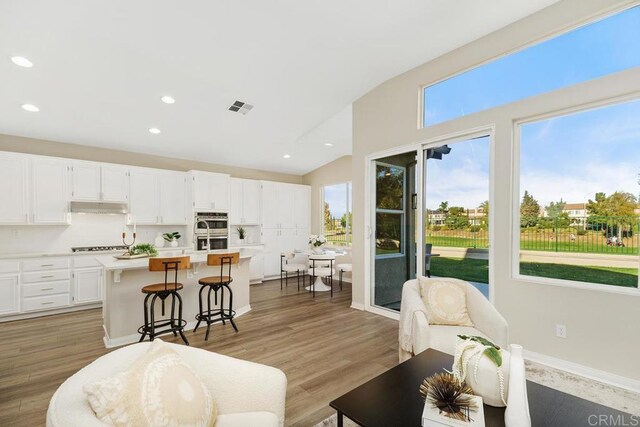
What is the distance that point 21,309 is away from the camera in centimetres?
421

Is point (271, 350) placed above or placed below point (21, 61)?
below

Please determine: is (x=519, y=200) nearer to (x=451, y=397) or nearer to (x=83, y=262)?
(x=451, y=397)

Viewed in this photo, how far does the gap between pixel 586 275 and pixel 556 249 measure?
325mm

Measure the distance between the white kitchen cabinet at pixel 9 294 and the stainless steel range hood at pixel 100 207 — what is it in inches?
48.3

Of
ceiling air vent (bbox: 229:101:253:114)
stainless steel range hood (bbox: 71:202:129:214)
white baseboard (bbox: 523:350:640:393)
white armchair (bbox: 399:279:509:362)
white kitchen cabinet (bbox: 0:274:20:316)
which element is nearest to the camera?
white armchair (bbox: 399:279:509:362)

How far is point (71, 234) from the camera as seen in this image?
5027 millimetres

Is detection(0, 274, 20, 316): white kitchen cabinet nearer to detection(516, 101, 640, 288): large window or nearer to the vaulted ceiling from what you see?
the vaulted ceiling

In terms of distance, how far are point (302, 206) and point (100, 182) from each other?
4393 mm

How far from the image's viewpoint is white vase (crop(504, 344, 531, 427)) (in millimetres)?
1146

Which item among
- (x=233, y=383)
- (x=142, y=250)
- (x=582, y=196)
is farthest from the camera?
(x=142, y=250)

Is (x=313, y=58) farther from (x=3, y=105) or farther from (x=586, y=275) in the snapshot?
(x=3, y=105)

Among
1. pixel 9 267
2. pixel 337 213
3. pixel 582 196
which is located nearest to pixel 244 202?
pixel 337 213
